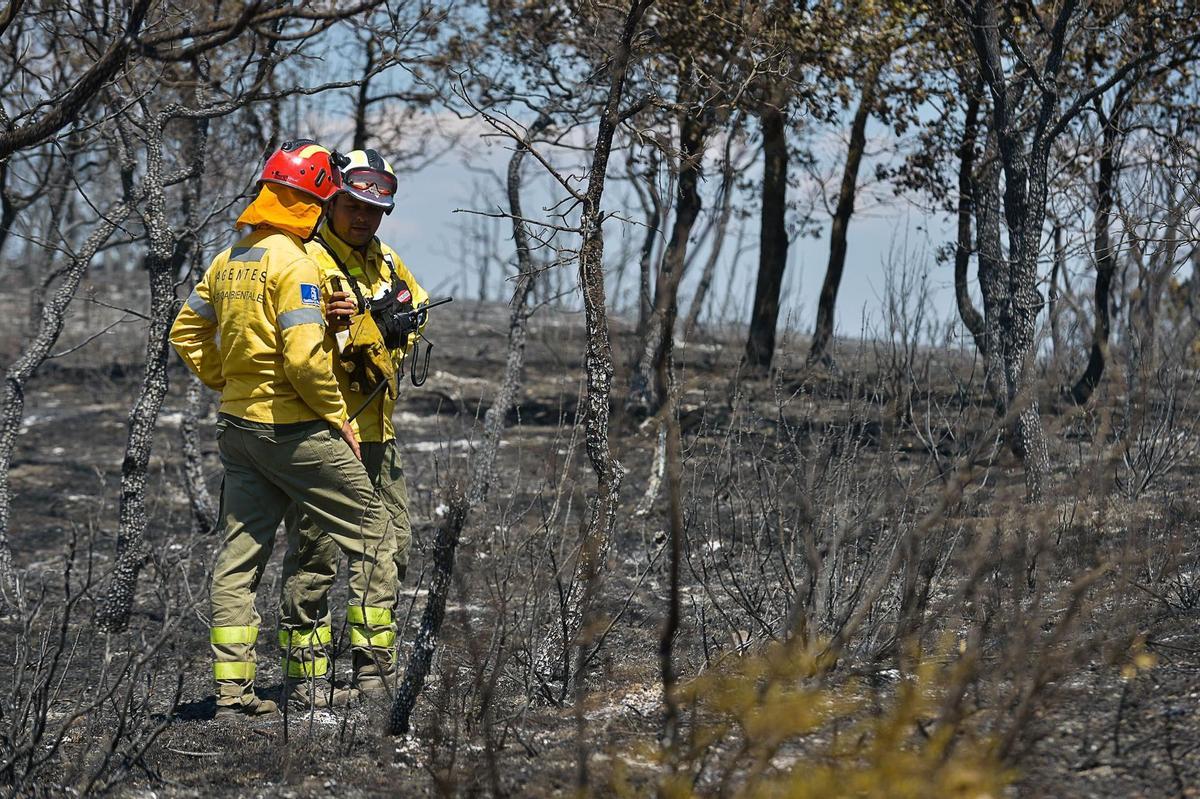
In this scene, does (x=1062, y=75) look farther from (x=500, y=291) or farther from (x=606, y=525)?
(x=500, y=291)

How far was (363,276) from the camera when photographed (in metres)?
5.00

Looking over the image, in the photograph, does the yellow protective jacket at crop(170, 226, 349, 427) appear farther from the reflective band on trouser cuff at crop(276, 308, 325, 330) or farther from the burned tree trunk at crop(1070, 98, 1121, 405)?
the burned tree trunk at crop(1070, 98, 1121, 405)

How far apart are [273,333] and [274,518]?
693mm

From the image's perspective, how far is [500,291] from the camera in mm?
31562

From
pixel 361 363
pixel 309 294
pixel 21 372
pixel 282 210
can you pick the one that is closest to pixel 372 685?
pixel 361 363

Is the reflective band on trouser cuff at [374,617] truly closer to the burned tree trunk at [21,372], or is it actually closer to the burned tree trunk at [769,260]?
the burned tree trunk at [21,372]

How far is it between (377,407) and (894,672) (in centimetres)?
207

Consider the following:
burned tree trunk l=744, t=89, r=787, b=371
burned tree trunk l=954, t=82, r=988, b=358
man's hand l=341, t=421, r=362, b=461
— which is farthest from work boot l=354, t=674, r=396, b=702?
burned tree trunk l=744, t=89, r=787, b=371

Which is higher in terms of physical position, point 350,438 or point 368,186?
point 368,186

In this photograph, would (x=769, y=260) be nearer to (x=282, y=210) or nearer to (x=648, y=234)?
(x=648, y=234)

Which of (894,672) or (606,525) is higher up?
(606,525)

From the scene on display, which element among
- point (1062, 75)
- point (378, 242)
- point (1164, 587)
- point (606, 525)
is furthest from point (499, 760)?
point (1062, 75)

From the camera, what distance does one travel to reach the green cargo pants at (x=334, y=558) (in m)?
4.86

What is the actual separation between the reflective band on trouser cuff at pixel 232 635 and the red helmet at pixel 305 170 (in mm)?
1533
